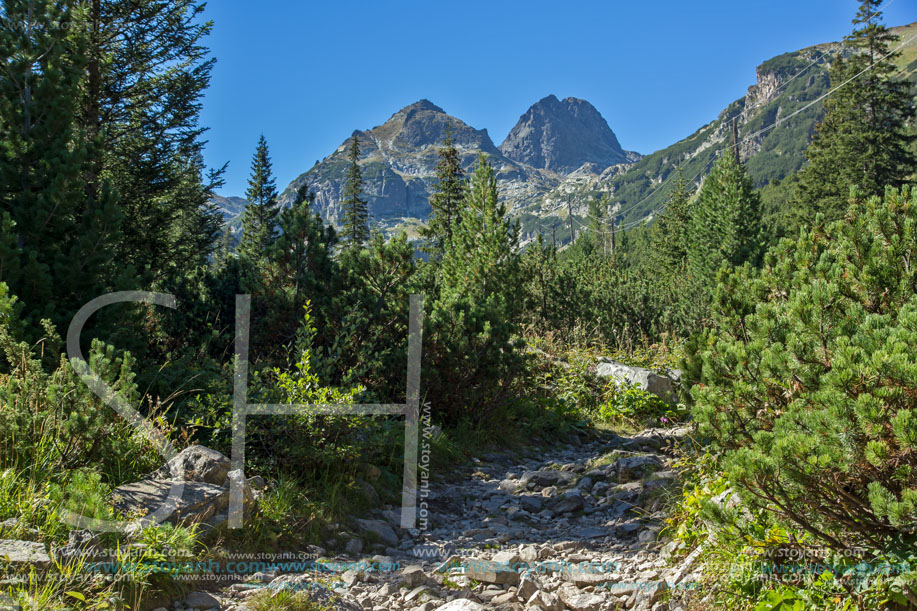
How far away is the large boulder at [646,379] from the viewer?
9.48m

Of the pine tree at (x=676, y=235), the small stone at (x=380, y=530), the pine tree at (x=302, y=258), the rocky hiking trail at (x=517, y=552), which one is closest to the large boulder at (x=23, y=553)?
the rocky hiking trail at (x=517, y=552)

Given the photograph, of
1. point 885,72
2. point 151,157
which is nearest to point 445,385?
point 151,157

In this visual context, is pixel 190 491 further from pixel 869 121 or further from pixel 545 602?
pixel 869 121

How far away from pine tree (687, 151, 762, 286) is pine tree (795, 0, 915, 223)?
47.6 ft

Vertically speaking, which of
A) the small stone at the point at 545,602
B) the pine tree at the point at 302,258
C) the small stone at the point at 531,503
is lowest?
the small stone at the point at 531,503

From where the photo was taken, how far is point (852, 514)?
8.53ft

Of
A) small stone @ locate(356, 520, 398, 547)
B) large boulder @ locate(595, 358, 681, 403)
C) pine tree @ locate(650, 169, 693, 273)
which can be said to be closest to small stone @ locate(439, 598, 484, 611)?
small stone @ locate(356, 520, 398, 547)

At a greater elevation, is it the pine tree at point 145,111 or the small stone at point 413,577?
the pine tree at point 145,111

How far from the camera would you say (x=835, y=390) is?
7.95 feet

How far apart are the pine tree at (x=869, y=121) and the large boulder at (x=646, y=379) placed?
95.3 feet

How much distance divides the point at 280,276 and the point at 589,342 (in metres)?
9.86

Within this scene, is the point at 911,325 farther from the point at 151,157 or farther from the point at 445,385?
the point at 151,157

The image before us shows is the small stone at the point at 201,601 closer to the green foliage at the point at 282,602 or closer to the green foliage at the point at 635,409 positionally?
the green foliage at the point at 282,602

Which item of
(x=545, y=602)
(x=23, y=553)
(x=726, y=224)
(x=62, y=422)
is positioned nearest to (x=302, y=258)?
(x=62, y=422)
